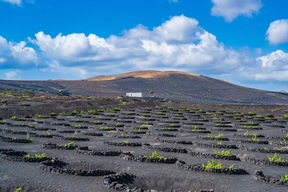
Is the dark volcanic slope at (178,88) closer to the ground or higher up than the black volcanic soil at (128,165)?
higher up

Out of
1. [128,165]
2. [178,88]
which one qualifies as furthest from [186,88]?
[128,165]

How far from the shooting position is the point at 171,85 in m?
174

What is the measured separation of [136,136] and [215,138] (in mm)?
7700

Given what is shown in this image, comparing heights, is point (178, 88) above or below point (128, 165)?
above

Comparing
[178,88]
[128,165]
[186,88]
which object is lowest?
[128,165]

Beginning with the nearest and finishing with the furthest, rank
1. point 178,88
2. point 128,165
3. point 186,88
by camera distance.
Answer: point 128,165, point 178,88, point 186,88

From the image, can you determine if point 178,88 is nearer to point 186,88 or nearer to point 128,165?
point 186,88

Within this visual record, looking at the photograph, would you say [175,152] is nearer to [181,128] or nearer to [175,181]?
[175,181]

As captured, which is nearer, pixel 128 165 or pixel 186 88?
pixel 128 165

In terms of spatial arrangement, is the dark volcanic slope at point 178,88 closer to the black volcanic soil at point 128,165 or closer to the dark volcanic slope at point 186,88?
the dark volcanic slope at point 186,88

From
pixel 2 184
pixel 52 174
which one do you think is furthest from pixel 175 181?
pixel 2 184

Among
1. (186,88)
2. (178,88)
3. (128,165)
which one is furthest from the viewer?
(186,88)

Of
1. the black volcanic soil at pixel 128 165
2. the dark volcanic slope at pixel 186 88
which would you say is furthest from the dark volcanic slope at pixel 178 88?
the black volcanic soil at pixel 128 165

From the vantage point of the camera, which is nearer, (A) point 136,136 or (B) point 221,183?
(B) point 221,183
